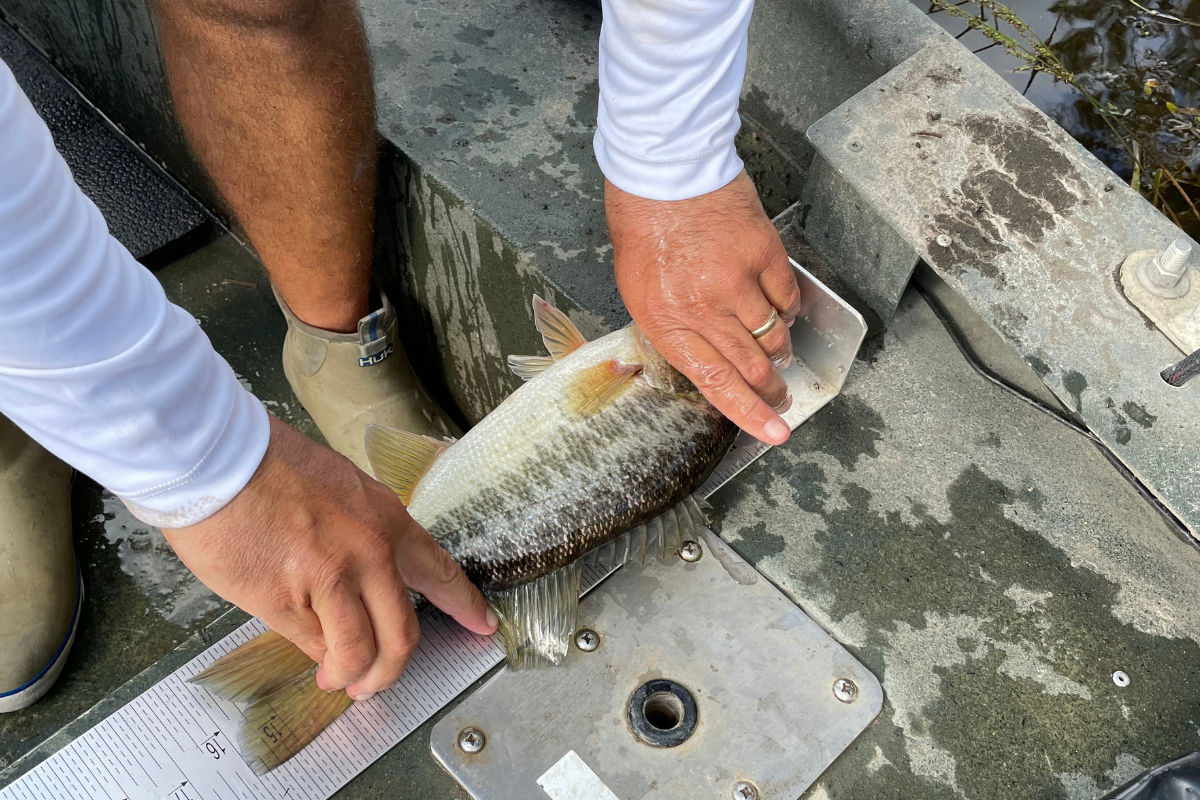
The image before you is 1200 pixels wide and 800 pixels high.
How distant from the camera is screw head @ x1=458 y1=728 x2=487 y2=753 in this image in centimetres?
160

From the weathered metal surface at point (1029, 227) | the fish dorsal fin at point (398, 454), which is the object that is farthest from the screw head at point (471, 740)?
the weathered metal surface at point (1029, 227)

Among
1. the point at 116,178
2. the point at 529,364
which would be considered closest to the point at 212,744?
the point at 529,364

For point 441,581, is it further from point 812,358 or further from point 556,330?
point 812,358

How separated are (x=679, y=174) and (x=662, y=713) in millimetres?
1090

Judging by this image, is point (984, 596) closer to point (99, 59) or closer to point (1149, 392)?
point (1149, 392)

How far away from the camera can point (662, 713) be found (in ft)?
5.57

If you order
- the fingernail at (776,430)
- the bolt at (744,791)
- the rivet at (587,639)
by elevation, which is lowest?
the bolt at (744,791)

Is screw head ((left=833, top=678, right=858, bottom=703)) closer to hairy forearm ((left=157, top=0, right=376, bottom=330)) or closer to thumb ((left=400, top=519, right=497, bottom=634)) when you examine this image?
thumb ((left=400, top=519, right=497, bottom=634))

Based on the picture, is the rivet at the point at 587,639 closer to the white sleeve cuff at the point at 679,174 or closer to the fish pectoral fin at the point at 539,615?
the fish pectoral fin at the point at 539,615

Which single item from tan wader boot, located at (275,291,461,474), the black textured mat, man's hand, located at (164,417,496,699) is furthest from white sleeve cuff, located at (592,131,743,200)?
the black textured mat

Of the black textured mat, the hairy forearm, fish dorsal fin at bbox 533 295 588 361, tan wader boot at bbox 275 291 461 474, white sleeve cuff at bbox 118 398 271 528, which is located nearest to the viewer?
white sleeve cuff at bbox 118 398 271 528

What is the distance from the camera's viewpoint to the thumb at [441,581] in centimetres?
154

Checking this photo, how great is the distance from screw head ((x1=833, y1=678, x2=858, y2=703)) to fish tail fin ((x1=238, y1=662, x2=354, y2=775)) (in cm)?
92

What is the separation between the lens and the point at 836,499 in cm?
193
